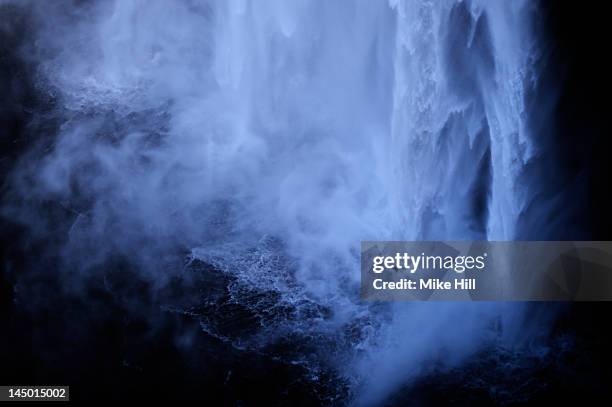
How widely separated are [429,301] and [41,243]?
1315 cm

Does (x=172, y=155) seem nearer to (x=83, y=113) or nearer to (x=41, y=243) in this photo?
(x=83, y=113)

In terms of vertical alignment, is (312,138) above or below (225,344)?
above

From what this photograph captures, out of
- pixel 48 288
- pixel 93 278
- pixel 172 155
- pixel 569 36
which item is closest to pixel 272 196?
pixel 172 155

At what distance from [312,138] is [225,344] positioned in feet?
32.5

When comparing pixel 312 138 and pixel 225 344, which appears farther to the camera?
pixel 312 138

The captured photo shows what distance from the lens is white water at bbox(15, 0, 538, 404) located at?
18.5 metres

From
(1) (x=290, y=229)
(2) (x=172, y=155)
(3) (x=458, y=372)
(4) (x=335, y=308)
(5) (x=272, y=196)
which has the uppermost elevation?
(2) (x=172, y=155)

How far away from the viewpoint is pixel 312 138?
23875 millimetres

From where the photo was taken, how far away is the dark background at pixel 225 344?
52.3ft

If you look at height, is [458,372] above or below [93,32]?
below

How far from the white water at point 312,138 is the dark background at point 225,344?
1.14 meters

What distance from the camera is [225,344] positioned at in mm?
17328

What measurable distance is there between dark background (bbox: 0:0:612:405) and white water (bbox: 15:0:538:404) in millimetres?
1139

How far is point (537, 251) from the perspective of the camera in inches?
719
